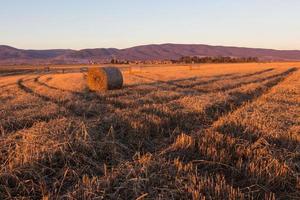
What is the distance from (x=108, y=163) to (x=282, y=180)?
9.31ft

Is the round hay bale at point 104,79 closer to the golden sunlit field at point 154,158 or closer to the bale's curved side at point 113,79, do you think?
the bale's curved side at point 113,79

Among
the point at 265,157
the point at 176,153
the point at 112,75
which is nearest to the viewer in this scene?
the point at 265,157

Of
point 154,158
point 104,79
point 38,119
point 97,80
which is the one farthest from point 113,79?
point 154,158

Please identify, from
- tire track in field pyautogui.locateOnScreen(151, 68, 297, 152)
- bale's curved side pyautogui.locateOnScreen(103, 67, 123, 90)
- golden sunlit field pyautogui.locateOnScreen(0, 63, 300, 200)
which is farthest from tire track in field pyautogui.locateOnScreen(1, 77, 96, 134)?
bale's curved side pyautogui.locateOnScreen(103, 67, 123, 90)

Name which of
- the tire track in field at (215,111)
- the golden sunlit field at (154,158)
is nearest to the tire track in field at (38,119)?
the golden sunlit field at (154,158)

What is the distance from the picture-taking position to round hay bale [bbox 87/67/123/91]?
2062 centimetres

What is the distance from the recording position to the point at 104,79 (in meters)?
20.8

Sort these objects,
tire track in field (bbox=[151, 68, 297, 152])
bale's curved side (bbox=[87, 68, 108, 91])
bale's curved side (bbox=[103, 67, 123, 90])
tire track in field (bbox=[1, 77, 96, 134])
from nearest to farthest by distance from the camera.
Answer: tire track in field (bbox=[1, 77, 96, 134]), tire track in field (bbox=[151, 68, 297, 152]), bale's curved side (bbox=[103, 67, 123, 90]), bale's curved side (bbox=[87, 68, 108, 91])

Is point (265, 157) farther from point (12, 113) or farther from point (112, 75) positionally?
point (112, 75)

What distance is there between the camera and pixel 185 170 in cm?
601

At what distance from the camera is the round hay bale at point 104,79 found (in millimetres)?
20625

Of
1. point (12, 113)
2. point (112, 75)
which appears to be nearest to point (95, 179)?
point (12, 113)

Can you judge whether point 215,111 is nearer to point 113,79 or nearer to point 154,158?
point 154,158

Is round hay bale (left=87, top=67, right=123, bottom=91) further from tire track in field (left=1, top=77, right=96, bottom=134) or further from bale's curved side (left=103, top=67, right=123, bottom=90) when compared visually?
tire track in field (left=1, top=77, right=96, bottom=134)
